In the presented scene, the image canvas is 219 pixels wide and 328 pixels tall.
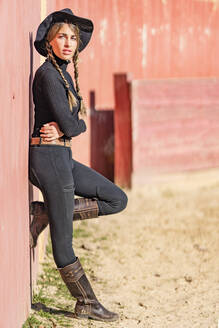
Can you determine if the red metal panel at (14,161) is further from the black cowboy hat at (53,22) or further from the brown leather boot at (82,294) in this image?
the brown leather boot at (82,294)

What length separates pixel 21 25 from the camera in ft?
12.8

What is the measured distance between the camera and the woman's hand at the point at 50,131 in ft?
13.0

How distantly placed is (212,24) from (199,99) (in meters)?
1.13

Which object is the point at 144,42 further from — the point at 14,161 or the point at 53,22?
the point at 14,161

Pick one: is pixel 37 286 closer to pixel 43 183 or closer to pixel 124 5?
pixel 43 183

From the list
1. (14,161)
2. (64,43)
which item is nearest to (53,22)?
(64,43)

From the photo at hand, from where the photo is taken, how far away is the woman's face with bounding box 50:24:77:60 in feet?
13.1

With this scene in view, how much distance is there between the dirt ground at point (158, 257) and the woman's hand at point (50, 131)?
1.24m

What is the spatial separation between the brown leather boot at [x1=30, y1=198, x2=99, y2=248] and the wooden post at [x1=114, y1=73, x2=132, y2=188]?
12.4 feet

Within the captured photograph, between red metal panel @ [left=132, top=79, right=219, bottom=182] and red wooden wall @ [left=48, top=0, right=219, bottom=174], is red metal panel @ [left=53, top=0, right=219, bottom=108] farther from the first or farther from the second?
red metal panel @ [left=132, top=79, right=219, bottom=182]

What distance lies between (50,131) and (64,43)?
53cm

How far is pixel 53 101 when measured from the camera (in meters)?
3.84

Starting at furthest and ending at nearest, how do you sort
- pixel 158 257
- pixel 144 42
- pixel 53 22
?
pixel 144 42
pixel 158 257
pixel 53 22

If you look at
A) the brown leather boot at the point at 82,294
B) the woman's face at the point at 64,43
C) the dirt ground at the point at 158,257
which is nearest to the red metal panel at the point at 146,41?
the dirt ground at the point at 158,257
